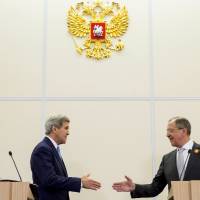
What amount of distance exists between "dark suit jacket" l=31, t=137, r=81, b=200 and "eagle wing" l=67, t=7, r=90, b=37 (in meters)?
1.88

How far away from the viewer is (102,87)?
17.7ft

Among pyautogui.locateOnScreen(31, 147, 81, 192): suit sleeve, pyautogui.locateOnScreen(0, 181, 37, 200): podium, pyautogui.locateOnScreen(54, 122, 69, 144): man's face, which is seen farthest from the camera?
pyautogui.locateOnScreen(54, 122, 69, 144): man's face

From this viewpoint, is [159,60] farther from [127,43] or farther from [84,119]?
[84,119]

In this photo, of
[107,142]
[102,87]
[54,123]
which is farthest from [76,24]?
[54,123]

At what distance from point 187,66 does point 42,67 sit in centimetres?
181

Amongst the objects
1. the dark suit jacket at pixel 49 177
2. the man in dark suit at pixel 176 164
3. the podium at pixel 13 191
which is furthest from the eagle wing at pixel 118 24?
the podium at pixel 13 191

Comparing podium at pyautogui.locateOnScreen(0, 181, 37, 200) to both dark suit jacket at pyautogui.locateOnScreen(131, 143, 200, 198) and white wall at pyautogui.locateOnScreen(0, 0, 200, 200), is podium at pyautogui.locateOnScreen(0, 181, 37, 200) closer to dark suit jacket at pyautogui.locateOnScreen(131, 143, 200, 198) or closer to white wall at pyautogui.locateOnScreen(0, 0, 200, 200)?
dark suit jacket at pyautogui.locateOnScreen(131, 143, 200, 198)

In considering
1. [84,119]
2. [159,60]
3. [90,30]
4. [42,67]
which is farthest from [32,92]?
[159,60]

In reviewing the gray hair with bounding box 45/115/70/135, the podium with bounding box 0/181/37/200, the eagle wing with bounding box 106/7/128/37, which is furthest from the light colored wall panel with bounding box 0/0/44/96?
the podium with bounding box 0/181/37/200

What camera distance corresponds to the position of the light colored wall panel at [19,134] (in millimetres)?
5234

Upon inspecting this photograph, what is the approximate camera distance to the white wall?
5.23m

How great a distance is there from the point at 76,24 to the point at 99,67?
62cm

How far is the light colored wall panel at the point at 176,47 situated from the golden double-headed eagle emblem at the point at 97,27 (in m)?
0.46

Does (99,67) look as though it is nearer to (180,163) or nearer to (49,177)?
(180,163)
